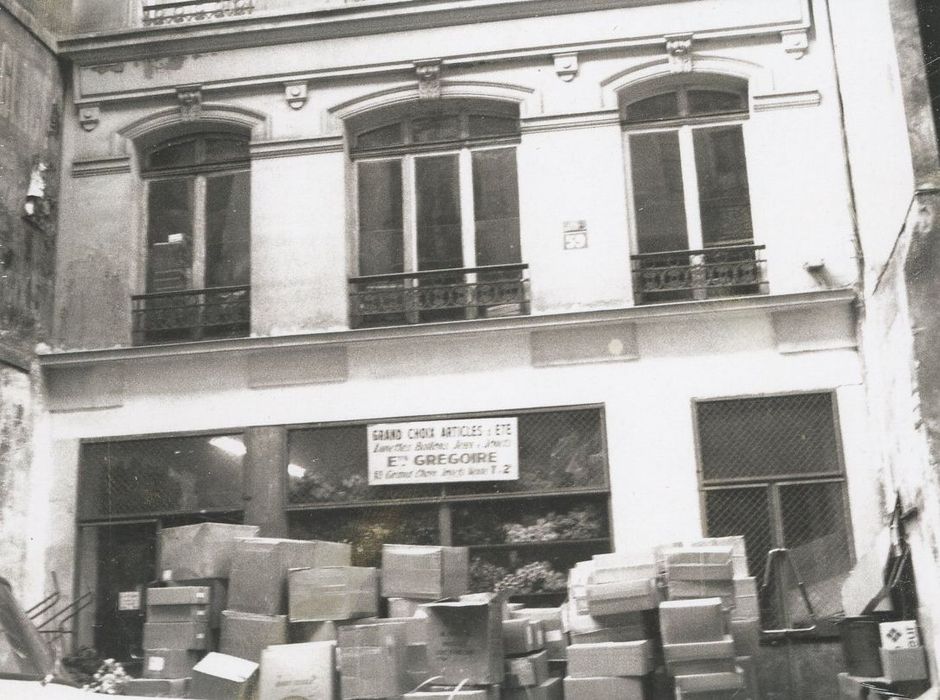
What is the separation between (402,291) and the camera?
1185 centimetres

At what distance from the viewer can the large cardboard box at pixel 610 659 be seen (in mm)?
8289

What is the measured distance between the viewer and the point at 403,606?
31.0 feet

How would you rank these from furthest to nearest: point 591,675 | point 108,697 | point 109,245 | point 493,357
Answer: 1. point 109,245
2. point 493,357
3. point 591,675
4. point 108,697

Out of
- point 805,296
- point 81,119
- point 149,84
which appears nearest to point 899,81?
point 805,296

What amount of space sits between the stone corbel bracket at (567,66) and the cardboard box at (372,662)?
6399 millimetres

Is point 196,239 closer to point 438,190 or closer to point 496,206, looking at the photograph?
point 438,190

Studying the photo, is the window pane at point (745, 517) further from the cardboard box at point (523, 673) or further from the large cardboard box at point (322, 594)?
the large cardboard box at point (322, 594)

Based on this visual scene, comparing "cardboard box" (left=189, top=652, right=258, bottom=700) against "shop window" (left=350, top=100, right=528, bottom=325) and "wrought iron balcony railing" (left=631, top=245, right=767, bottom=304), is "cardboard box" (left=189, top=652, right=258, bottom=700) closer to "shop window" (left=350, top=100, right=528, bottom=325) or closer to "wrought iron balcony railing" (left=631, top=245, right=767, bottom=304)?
"shop window" (left=350, top=100, right=528, bottom=325)

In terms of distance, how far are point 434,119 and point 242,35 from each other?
2.38 meters

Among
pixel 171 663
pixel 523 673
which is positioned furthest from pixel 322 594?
pixel 523 673

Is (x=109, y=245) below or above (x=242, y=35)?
below

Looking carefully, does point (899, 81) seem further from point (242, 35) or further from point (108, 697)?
point (108, 697)

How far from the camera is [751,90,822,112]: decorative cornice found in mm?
11484

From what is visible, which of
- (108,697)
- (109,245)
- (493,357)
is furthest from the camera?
(109,245)
